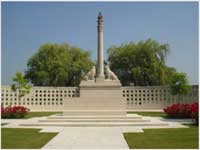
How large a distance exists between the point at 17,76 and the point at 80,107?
733 inches

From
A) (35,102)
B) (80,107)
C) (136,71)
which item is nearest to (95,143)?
(80,107)

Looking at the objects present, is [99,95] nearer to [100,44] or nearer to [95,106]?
[95,106]

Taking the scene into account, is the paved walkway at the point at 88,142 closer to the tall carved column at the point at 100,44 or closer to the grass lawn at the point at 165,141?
the grass lawn at the point at 165,141

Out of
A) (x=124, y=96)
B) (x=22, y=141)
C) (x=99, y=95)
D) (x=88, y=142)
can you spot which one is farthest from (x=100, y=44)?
(x=88, y=142)

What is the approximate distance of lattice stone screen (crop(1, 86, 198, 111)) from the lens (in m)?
39.8

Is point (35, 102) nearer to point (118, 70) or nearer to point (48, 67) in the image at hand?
point (48, 67)

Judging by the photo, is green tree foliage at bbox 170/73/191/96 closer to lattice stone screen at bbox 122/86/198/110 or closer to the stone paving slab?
lattice stone screen at bbox 122/86/198/110

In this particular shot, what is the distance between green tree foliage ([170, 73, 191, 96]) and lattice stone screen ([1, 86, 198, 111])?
3.28 feet

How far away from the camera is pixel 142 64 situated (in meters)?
49.5

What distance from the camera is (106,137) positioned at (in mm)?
14273

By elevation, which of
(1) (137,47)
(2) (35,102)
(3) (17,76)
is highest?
(1) (137,47)

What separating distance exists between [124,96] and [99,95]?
12.7 meters

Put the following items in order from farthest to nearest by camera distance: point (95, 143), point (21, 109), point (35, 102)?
point (35, 102) → point (21, 109) → point (95, 143)

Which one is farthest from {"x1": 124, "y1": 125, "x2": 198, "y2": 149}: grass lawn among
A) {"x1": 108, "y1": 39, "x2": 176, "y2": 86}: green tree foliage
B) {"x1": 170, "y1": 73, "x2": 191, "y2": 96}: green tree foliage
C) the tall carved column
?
{"x1": 108, "y1": 39, "x2": 176, "y2": 86}: green tree foliage
